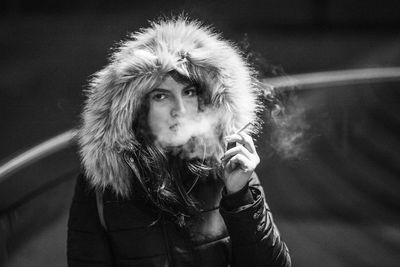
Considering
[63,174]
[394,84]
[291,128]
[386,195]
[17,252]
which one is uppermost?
[394,84]

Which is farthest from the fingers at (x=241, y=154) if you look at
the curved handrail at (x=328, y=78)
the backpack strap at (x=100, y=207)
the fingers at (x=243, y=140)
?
the curved handrail at (x=328, y=78)

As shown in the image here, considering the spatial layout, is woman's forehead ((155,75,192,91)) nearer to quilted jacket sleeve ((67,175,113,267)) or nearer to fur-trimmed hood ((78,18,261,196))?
fur-trimmed hood ((78,18,261,196))

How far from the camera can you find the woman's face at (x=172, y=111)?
127 centimetres

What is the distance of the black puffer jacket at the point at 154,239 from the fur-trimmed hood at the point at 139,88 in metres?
0.06

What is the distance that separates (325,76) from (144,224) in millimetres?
783

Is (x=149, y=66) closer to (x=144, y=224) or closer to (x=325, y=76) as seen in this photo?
(x=144, y=224)

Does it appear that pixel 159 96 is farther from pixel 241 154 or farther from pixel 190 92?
pixel 241 154

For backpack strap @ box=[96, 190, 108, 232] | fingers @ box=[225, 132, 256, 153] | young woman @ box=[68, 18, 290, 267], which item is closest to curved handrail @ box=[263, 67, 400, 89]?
young woman @ box=[68, 18, 290, 267]

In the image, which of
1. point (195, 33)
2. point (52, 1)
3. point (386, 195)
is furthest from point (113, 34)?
point (386, 195)

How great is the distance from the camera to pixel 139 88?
4.12ft

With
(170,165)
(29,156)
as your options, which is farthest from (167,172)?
(29,156)

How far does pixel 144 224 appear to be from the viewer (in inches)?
49.4

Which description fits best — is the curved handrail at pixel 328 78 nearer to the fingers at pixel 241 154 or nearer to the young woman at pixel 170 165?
the young woman at pixel 170 165

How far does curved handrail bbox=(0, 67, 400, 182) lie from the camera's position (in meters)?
1.54
